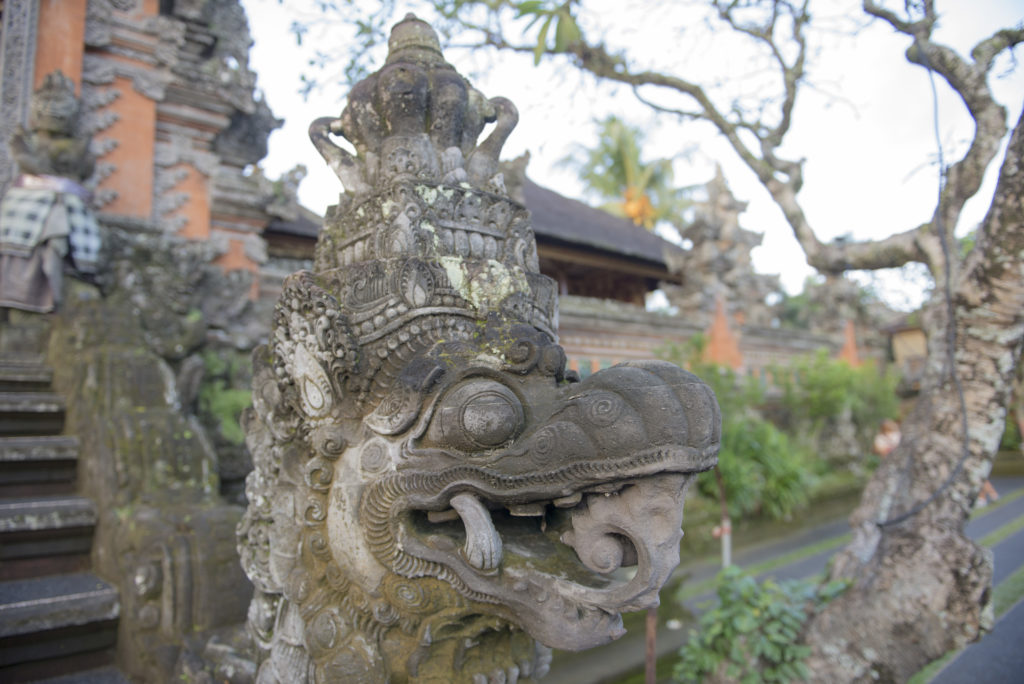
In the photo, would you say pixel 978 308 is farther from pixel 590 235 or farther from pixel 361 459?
pixel 590 235

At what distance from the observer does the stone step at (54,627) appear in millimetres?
2492

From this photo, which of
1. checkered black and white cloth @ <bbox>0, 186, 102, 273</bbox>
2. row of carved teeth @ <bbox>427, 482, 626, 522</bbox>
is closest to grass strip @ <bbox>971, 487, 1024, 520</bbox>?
row of carved teeth @ <bbox>427, 482, 626, 522</bbox>

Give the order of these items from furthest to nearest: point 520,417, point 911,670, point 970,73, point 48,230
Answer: point 48,230 → point 970,73 → point 911,670 → point 520,417

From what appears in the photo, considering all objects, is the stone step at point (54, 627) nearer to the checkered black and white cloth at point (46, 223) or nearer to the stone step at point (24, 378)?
the stone step at point (24, 378)

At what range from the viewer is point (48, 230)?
467 centimetres

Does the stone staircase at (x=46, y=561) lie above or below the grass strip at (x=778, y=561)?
above

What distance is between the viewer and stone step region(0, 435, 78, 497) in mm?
3240

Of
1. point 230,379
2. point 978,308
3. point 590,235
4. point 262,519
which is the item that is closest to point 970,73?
point 978,308

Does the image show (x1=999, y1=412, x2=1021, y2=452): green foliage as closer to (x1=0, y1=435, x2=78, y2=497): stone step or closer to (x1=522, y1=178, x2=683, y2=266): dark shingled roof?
(x1=522, y1=178, x2=683, y2=266): dark shingled roof

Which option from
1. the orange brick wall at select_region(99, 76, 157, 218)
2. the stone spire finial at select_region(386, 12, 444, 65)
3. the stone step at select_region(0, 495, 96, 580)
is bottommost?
the stone step at select_region(0, 495, 96, 580)

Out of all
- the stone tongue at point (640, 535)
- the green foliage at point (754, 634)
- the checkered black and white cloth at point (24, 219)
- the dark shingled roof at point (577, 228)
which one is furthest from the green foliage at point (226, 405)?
the stone tongue at point (640, 535)

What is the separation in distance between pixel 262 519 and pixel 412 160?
133 cm

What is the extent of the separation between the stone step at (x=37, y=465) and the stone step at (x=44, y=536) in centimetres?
17

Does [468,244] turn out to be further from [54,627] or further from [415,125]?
[54,627]
